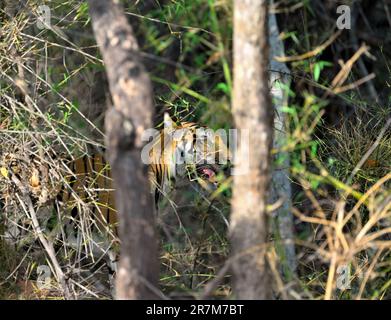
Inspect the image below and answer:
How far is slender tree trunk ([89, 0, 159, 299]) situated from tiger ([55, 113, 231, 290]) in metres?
1.79

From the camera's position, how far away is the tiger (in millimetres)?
5273

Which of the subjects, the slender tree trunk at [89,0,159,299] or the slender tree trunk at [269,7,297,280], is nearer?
the slender tree trunk at [89,0,159,299]

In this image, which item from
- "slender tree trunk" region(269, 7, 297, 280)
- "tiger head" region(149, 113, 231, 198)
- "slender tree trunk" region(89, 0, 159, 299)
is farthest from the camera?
"tiger head" region(149, 113, 231, 198)

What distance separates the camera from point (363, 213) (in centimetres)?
575

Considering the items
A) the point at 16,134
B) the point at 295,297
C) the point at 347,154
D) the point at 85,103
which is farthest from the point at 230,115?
the point at 85,103

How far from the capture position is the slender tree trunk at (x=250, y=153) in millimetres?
3203

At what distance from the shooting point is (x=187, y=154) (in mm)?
5809

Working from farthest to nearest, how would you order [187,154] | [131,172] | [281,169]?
[187,154]
[281,169]
[131,172]

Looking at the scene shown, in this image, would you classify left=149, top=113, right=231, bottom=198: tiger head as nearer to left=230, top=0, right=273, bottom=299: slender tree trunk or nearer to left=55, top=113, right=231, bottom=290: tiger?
left=55, top=113, right=231, bottom=290: tiger

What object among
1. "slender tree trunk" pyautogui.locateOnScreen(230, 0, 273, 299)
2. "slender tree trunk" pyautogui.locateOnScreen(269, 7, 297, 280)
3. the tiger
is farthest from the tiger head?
"slender tree trunk" pyautogui.locateOnScreen(230, 0, 273, 299)

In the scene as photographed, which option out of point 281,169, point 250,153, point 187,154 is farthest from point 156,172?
point 250,153

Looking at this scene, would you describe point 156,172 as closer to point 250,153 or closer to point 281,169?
point 281,169

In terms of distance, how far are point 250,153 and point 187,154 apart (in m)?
2.61
